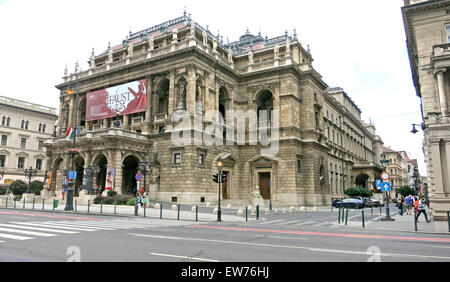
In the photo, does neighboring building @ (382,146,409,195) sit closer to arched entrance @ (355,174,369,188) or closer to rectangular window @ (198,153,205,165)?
arched entrance @ (355,174,369,188)

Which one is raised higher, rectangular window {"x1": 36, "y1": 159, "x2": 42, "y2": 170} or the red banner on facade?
the red banner on facade

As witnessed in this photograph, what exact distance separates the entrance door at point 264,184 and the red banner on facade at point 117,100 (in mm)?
17084

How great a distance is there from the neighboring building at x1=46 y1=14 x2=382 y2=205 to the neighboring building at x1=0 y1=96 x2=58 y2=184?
75.5ft

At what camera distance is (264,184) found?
137 feet

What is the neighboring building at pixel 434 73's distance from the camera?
794 inches

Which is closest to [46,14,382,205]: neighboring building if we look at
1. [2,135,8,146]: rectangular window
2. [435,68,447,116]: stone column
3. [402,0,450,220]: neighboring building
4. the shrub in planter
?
the shrub in planter

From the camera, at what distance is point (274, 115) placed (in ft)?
138

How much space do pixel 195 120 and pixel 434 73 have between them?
22.5m

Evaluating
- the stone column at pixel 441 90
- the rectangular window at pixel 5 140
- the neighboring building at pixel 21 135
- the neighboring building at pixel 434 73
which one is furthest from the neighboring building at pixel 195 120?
the rectangular window at pixel 5 140

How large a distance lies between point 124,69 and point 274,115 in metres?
20.3

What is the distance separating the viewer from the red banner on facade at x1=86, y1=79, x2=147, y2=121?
4066 cm

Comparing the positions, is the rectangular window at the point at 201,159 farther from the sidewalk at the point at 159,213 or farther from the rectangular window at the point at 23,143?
the rectangular window at the point at 23,143
